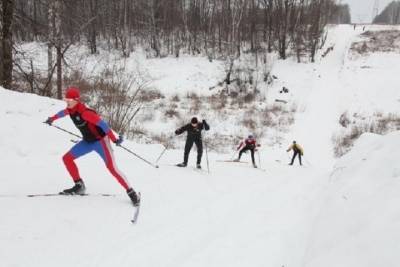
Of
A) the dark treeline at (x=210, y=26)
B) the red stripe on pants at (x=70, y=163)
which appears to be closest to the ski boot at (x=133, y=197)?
the red stripe on pants at (x=70, y=163)

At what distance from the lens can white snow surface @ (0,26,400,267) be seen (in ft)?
14.9

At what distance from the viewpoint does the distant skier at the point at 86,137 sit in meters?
5.82

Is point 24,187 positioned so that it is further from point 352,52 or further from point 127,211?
point 352,52

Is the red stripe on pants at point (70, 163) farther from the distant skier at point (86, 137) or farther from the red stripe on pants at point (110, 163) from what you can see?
the red stripe on pants at point (110, 163)

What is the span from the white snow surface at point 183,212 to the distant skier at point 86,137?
1.06 ft

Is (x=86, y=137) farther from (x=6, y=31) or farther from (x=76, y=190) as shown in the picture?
(x=6, y=31)

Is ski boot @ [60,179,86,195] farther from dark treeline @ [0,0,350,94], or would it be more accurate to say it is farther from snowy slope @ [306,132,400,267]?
dark treeline @ [0,0,350,94]

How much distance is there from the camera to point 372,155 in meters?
7.06

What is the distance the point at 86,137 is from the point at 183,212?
2.15 meters

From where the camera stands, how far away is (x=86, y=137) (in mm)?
6047

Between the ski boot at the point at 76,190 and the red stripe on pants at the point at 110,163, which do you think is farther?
the ski boot at the point at 76,190

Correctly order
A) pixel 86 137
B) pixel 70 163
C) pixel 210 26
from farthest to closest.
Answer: pixel 210 26 → pixel 70 163 → pixel 86 137

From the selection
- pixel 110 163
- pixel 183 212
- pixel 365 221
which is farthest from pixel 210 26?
pixel 365 221

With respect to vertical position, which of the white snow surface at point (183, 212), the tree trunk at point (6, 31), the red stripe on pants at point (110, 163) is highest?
the tree trunk at point (6, 31)
